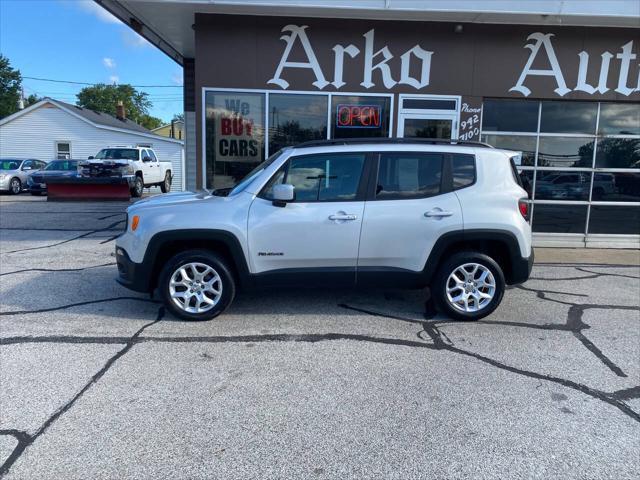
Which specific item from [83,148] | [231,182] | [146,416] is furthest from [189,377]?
[83,148]

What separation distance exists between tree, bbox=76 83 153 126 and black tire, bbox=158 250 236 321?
78.1m

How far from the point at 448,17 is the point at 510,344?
6.35 m

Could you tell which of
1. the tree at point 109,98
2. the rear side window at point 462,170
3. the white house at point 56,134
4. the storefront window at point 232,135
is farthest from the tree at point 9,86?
the rear side window at point 462,170

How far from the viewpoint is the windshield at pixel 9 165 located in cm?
A: 2267

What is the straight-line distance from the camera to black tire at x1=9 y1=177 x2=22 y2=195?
858 inches

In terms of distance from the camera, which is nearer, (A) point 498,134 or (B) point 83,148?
(A) point 498,134

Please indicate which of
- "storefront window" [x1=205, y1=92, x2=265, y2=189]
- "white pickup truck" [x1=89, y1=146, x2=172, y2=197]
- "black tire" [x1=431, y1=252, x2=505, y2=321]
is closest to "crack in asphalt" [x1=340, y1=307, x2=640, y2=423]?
"black tire" [x1=431, y1=252, x2=505, y2=321]

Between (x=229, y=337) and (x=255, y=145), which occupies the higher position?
(x=255, y=145)

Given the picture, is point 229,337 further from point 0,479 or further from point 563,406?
point 563,406

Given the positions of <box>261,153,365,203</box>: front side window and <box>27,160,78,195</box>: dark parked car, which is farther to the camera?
<box>27,160,78,195</box>: dark parked car

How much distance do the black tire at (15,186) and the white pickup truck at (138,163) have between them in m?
4.32

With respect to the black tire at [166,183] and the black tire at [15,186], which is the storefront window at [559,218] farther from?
the black tire at [15,186]

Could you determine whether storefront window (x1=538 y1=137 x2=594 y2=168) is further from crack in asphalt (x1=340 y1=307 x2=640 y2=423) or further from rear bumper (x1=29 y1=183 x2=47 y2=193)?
rear bumper (x1=29 y1=183 x2=47 y2=193)

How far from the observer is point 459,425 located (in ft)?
10.4
